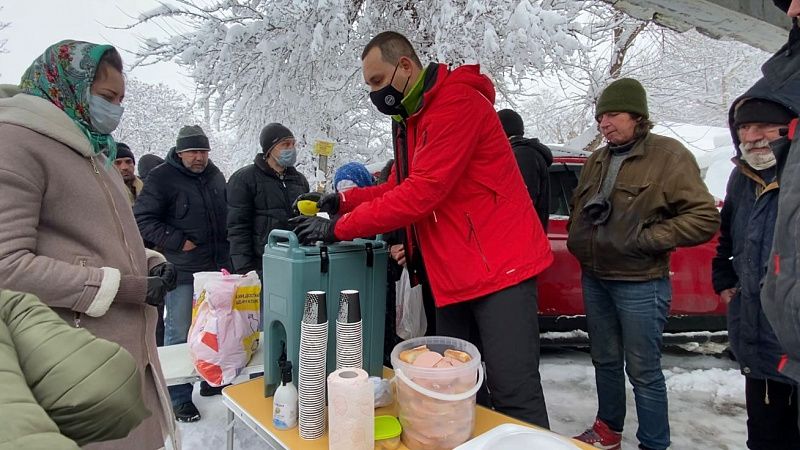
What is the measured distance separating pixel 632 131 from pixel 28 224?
2451 mm

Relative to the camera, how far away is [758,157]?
5.78ft

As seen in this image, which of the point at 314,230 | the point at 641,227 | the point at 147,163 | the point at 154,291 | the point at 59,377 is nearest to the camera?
the point at 59,377

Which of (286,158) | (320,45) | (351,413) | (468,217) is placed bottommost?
(351,413)

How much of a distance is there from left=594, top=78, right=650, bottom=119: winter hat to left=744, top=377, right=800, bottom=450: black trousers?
4.27 feet

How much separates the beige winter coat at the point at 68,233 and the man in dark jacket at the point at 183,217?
176cm

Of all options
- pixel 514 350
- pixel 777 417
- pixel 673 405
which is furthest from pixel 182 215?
pixel 673 405

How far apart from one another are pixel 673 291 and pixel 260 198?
3246 millimetres

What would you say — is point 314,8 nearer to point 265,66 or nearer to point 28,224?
point 265,66

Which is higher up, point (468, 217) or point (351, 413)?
point (468, 217)

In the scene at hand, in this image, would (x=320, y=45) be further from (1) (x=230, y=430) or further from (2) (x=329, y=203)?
(1) (x=230, y=430)

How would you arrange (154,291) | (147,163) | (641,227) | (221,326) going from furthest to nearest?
(147,163) → (221,326) → (641,227) → (154,291)

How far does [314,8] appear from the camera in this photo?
17.7 feet

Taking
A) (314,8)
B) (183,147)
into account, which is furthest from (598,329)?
(314,8)

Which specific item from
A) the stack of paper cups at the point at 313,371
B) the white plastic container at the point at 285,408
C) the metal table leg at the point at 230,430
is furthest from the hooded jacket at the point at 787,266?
the metal table leg at the point at 230,430
